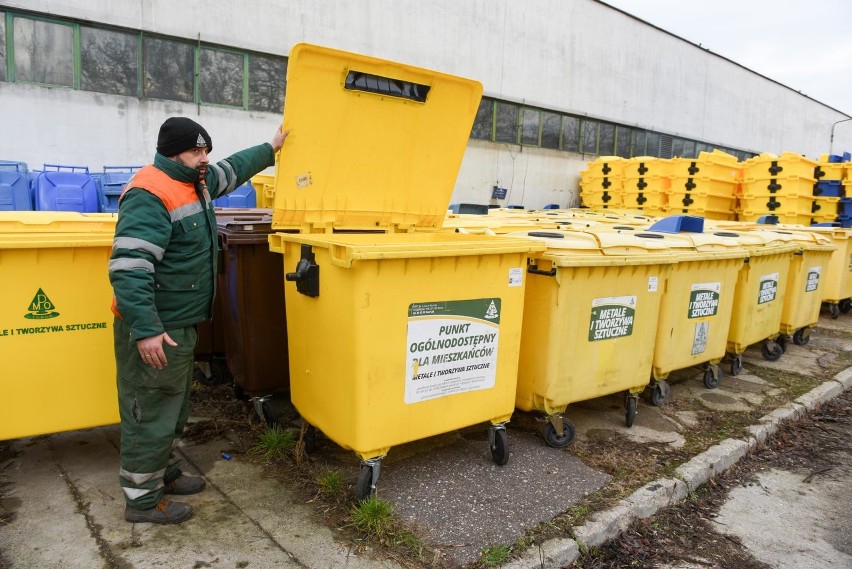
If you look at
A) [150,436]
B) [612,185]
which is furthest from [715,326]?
Answer: [612,185]

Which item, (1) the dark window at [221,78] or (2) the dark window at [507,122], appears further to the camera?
(2) the dark window at [507,122]

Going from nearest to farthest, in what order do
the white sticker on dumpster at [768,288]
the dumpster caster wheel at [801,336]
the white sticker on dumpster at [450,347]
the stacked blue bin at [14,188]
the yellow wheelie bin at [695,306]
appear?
the white sticker on dumpster at [450,347] → the yellow wheelie bin at [695,306] → the white sticker on dumpster at [768,288] → the dumpster caster wheel at [801,336] → the stacked blue bin at [14,188]

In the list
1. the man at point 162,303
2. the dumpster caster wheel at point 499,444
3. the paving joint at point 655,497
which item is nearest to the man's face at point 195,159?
the man at point 162,303

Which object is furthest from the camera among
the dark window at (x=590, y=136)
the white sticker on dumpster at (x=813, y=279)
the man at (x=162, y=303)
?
the dark window at (x=590, y=136)

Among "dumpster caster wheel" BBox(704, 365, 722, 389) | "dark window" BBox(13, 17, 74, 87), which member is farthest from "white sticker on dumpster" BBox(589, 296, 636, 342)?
"dark window" BBox(13, 17, 74, 87)

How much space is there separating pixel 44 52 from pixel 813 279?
11792mm

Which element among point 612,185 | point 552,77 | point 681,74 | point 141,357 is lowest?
point 141,357

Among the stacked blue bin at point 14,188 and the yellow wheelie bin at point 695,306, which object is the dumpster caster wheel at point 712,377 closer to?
the yellow wheelie bin at point 695,306

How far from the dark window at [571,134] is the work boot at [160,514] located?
1611 centimetres

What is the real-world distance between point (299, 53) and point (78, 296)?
1823 mm

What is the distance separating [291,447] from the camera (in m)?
3.40

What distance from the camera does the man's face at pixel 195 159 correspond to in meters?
2.68

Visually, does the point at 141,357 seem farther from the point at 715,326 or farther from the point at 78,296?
the point at 715,326

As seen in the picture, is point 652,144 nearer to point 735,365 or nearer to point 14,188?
point 735,365
